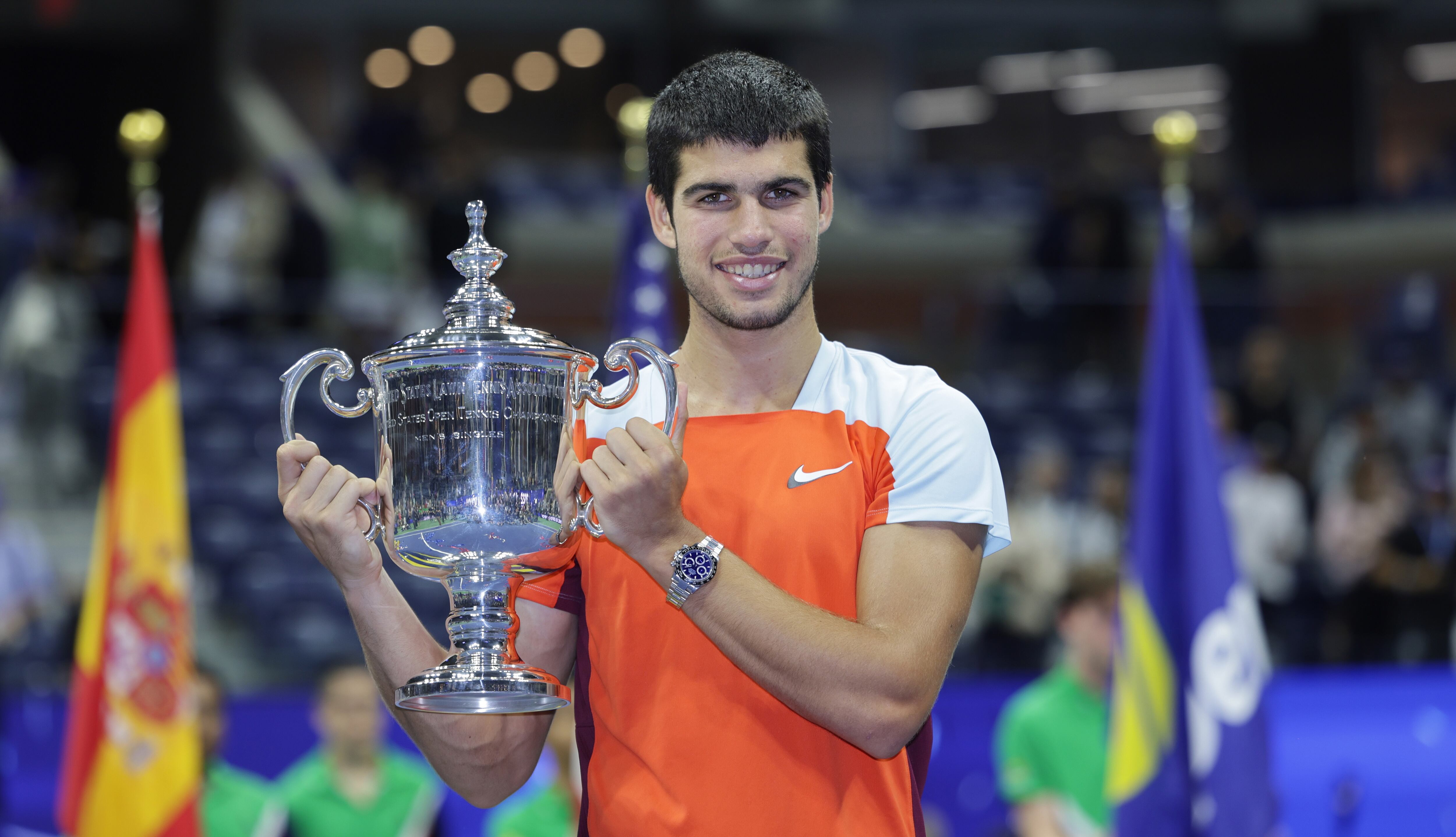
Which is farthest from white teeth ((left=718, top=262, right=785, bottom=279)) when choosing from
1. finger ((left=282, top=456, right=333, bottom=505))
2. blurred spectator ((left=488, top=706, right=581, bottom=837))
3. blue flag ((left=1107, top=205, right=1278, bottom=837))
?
blurred spectator ((left=488, top=706, right=581, bottom=837))

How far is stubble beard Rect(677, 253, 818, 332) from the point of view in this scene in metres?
2.17

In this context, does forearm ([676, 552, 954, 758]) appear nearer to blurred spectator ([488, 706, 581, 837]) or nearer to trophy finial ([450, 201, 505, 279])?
trophy finial ([450, 201, 505, 279])

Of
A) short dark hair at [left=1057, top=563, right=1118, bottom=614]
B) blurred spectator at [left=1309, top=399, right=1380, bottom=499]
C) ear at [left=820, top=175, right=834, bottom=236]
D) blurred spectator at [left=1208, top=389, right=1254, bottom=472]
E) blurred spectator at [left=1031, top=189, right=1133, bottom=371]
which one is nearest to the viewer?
ear at [left=820, top=175, right=834, bottom=236]

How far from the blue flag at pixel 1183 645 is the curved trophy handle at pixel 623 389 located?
3.43 m

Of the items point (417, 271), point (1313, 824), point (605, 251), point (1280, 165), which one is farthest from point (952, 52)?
point (1313, 824)

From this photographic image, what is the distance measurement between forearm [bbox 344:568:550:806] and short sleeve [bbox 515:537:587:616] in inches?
5.8

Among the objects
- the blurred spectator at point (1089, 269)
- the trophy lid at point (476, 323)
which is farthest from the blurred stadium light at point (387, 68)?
the trophy lid at point (476, 323)

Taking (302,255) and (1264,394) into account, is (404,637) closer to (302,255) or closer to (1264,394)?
(1264,394)

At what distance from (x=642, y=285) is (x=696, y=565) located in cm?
412

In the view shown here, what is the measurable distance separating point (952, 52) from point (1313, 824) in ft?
43.5

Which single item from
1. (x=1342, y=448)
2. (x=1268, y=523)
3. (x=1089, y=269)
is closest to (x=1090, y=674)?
(x=1268, y=523)

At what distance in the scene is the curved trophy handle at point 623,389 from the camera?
2006mm

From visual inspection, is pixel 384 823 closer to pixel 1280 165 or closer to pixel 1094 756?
pixel 1094 756

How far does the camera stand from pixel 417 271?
1152 cm
